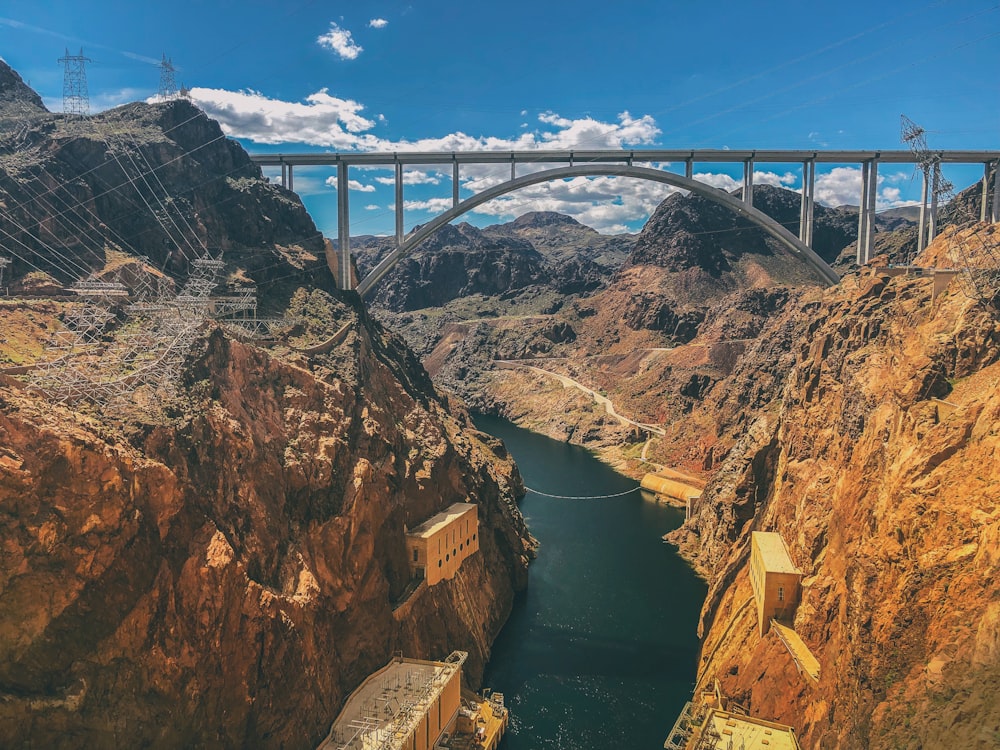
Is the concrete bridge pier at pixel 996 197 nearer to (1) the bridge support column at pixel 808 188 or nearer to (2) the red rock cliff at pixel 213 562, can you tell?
(1) the bridge support column at pixel 808 188

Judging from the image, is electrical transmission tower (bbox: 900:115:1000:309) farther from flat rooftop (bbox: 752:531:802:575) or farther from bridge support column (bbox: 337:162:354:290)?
bridge support column (bbox: 337:162:354:290)

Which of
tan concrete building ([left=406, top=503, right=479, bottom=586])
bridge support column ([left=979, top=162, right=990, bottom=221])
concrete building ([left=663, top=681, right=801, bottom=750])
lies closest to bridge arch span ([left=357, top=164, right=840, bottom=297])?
bridge support column ([left=979, top=162, right=990, bottom=221])

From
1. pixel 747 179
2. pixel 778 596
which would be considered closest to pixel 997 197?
pixel 747 179

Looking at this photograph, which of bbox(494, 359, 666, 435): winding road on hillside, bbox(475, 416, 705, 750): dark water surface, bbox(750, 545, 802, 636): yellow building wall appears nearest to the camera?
bbox(750, 545, 802, 636): yellow building wall

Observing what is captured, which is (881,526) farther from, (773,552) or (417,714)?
(417,714)

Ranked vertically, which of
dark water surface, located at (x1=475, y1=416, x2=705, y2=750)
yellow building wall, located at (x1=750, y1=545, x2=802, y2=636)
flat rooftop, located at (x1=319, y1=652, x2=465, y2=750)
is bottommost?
dark water surface, located at (x1=475, y1=416, x2=705, y2=750)
